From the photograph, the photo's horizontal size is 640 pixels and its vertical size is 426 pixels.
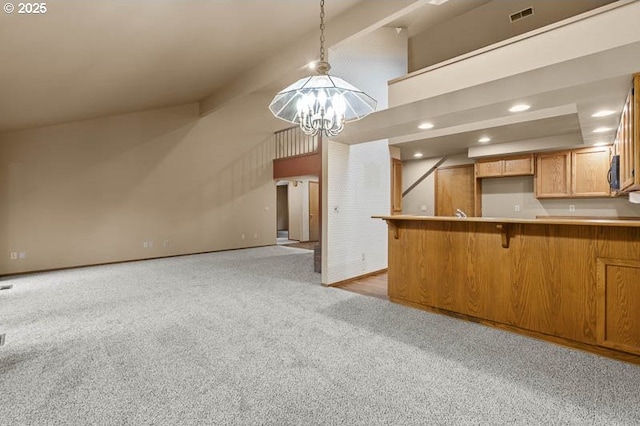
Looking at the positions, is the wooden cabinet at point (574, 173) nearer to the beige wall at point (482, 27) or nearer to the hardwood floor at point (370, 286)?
the beige wall at point (482, 27)

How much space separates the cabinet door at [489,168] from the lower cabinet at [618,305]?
3784 mm

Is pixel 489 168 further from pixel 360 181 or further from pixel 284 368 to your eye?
pixel 284 368

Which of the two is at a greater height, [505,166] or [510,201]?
[505,166]

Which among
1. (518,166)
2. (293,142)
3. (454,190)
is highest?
(293,142)

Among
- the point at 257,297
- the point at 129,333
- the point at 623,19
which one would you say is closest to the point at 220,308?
the point at 257,297

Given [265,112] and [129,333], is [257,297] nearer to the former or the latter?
[129,333]

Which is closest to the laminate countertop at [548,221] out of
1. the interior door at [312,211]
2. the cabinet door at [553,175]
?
the cabinet door at [553,175]

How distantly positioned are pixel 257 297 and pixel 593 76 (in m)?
4.02

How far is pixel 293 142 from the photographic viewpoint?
30.0 ft

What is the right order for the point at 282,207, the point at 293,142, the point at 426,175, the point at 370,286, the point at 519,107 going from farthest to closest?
the point at 282,207, the point at 293,142, the point at 426,175, the point at 370,286, the point at 519,107

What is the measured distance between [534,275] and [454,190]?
4238 millimetres

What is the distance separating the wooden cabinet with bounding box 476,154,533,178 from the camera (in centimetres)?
552

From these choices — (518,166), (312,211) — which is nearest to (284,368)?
(518,166)

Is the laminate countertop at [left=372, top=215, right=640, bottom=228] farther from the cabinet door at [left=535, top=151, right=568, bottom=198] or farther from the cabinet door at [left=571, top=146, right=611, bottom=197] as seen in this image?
the cabinet door at [left=535, top=151, right=568, bottom=198]
